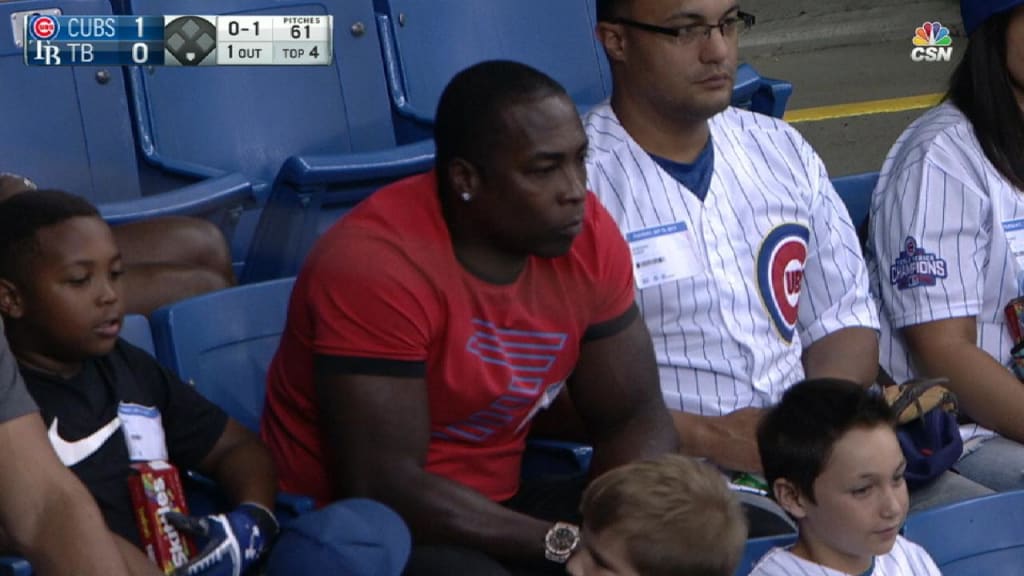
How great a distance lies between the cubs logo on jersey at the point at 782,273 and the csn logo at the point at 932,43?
9.67 feet

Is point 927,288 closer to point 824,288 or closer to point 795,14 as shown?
point 824,288

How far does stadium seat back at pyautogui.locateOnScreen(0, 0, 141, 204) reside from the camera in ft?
12.9

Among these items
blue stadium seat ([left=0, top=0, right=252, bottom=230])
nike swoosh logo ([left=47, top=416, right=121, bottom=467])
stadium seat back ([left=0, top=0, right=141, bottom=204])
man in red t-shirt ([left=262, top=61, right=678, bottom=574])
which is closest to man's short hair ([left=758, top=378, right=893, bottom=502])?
man in red t-shirt ([left=262, top=61, right=678, bottom=574])

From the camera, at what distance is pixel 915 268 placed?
3.64 m

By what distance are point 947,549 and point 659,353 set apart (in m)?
0.65

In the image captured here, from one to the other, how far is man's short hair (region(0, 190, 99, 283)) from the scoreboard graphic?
4.16 ft

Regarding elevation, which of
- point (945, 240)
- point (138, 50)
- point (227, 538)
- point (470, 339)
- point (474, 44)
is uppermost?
point (138, 50)

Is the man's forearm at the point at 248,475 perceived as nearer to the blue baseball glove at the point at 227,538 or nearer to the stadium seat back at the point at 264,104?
the blue baseball glove at the point at 227,538

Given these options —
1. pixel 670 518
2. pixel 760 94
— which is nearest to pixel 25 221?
pixel 670 518

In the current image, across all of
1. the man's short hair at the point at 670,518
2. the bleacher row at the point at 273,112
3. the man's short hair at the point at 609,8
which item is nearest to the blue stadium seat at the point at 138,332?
the bleacher row at the point at 273,112

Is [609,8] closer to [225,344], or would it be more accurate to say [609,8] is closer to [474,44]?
[225,344]

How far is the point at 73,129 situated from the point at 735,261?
1665 mm

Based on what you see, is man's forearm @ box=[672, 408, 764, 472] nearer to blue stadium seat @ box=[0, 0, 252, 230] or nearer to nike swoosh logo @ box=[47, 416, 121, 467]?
nike swoosh logo @ box=[47, 416, 121, 467]

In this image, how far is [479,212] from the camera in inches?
112
